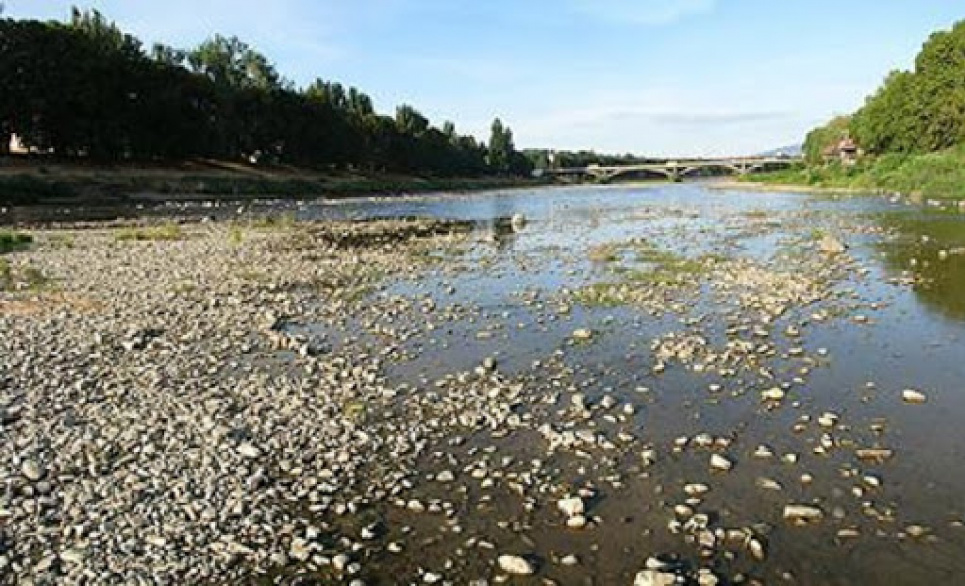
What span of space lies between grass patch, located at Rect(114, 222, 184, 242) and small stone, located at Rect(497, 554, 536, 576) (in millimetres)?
37184

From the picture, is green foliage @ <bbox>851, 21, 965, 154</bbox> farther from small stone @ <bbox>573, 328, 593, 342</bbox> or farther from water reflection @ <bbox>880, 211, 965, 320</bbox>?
small stone @ <bbox>573, 328, 593, 342</bbox>

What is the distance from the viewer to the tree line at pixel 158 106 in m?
88.8

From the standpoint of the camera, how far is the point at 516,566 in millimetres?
7438

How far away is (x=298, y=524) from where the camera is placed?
8336mm

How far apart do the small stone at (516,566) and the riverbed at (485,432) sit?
0.02 metres

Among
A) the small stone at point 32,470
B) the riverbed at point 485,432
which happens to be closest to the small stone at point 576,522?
the riverbed at point 485,432

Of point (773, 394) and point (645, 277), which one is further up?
point (773, 394)

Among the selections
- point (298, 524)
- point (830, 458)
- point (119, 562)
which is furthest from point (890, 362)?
point (119, 562)

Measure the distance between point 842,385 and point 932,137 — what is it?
325 ft

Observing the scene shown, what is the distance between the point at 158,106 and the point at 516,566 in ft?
361

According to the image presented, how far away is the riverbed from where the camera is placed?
25.3 feet

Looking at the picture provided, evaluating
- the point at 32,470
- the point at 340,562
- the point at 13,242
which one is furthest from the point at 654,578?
the point at 13,242

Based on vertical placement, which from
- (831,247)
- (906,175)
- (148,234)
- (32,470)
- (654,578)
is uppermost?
(906,175)

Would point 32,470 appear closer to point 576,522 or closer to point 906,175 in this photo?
point 576,522
